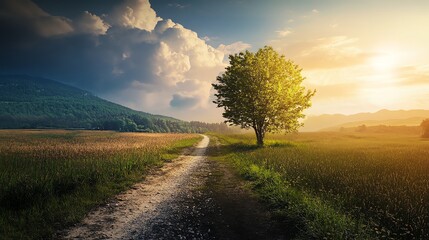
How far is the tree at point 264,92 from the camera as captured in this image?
3884 cm

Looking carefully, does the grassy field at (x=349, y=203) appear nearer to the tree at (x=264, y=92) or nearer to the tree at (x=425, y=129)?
the tree at (x=264, y=92)

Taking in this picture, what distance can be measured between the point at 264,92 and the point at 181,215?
97.1 feet

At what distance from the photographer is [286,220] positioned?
10094 millimetres

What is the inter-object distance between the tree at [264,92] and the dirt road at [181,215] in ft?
76.4

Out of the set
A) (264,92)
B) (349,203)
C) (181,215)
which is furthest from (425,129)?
(181,215)

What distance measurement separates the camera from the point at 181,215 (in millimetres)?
10695

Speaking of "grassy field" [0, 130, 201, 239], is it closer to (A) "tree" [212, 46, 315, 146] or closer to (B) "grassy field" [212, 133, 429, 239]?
(B) "grassy field" [212, 133, 429, 239]

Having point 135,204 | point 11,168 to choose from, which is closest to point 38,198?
point 135,204

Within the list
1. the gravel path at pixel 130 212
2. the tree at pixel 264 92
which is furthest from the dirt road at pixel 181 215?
the tree at pixel 264 92

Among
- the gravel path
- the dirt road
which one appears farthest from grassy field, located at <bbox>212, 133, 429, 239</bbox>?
the gravel path

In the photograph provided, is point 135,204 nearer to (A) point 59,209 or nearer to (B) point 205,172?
(A) point 59,209

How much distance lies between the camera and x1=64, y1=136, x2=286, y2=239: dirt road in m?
8.90

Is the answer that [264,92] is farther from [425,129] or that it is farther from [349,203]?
[425,129]

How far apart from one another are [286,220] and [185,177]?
9.70 m
